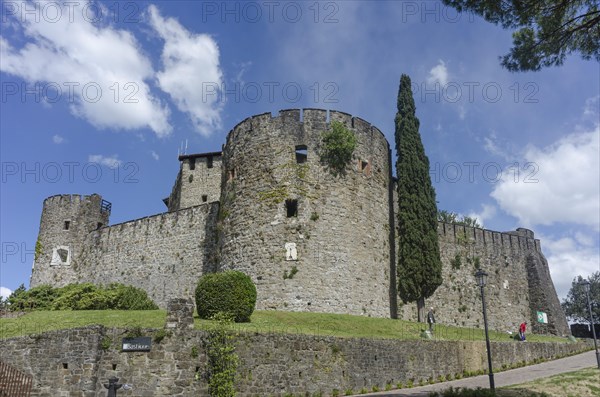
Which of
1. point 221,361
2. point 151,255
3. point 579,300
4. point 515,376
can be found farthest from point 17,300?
point 579,300

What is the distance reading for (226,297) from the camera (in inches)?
704

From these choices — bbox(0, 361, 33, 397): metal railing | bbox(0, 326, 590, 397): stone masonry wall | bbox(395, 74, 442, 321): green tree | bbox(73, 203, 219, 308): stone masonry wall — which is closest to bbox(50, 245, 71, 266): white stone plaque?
bbox(73, 203, 219, 308): stone masonry wall

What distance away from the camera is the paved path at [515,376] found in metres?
16.5

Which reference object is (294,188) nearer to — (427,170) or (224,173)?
(224,173)

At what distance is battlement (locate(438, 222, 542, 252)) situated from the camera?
33.0 m

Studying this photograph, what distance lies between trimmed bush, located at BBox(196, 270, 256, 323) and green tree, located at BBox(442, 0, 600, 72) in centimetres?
1109

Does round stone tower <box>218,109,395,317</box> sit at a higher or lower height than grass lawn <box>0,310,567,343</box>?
Result: higher

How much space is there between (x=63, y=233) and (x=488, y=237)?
2906cm

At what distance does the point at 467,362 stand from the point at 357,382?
6.11 m

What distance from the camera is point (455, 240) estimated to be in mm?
32969

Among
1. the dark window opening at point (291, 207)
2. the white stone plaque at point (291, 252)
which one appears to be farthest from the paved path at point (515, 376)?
the dark window opening at point (291, 207)

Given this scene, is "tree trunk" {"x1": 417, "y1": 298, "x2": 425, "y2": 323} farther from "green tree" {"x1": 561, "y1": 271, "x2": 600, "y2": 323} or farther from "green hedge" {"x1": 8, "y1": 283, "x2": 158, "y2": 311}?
"green tree" {"x1": 561, "y1": 271, "x2": 600, "y2": 323}

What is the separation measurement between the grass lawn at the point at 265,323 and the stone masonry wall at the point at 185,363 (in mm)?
556

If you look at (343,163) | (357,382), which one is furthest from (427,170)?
(357,382)
